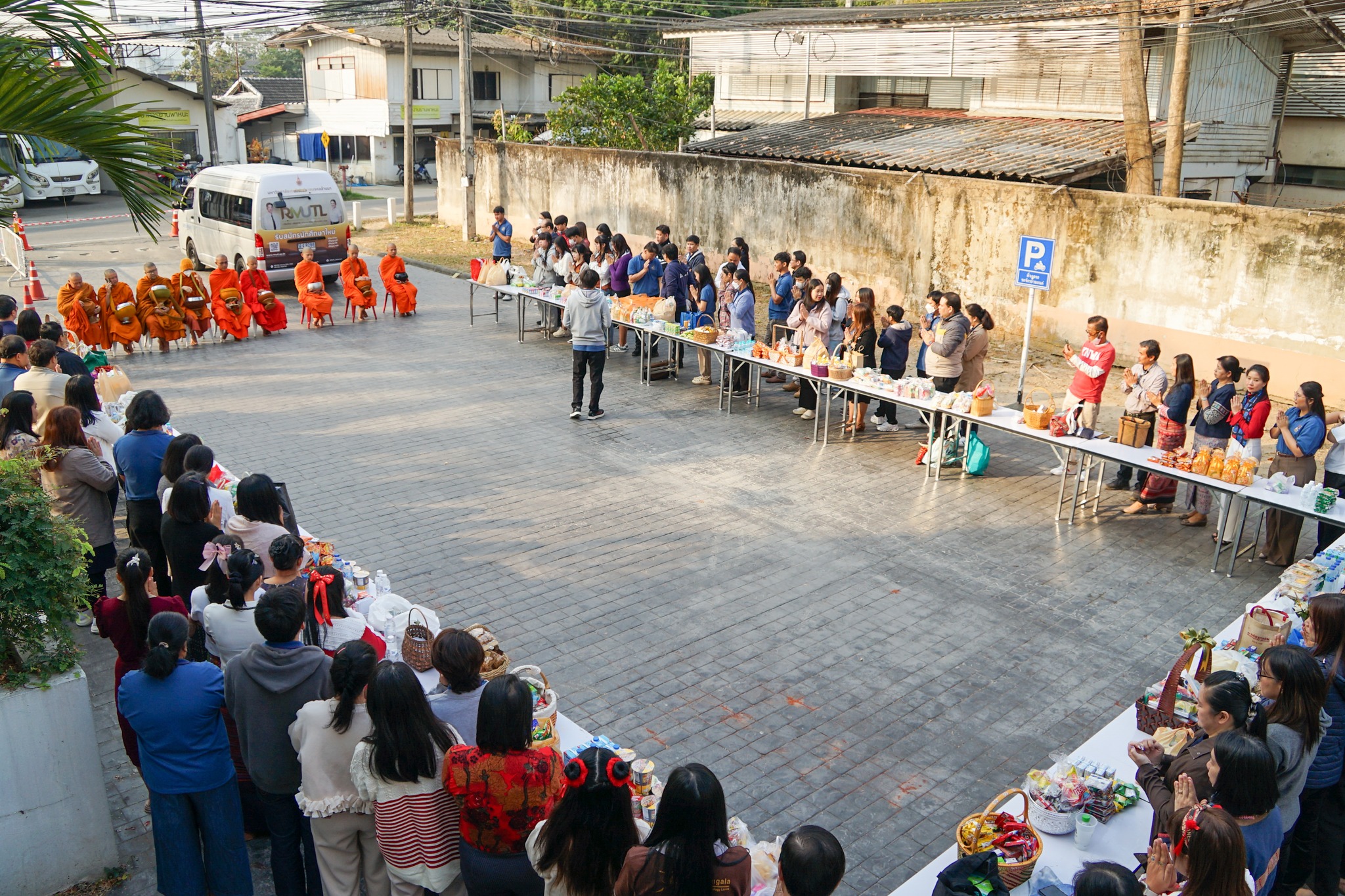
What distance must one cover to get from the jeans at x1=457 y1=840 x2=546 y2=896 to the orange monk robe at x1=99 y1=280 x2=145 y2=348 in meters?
12.8

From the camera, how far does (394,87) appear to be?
4038 cm

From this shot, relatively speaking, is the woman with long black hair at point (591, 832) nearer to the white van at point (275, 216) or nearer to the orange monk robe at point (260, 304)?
the orange monk robe at point (260, 304)

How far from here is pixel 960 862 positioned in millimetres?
3609

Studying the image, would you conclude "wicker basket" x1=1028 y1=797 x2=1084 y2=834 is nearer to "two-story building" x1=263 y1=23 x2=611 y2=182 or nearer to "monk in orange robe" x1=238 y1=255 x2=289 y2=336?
"monk in orange robe" x1=238 y1=255 x2=289 y2=336

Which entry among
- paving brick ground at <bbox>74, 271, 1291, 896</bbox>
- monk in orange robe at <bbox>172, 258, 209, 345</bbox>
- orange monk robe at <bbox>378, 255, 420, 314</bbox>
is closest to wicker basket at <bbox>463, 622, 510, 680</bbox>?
paving brick ground at <bbox>74, 271, 1291, 896</bbox>

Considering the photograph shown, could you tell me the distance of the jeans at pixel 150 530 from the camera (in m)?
7.13

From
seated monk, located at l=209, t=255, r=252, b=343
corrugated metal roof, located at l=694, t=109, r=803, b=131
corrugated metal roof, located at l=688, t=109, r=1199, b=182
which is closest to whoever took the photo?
seated monk, located at l=209, t=255, r=252, b=343

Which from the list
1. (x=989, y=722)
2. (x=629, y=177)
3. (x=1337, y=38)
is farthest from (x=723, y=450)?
(x=1337, y=38)

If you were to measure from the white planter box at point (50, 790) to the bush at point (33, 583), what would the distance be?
11cm

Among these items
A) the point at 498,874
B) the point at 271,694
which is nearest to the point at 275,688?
the point at 271,694

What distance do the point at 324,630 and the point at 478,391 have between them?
27.3ft

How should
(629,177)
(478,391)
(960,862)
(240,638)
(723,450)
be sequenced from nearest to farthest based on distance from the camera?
1. (960,862)
2. (240,638)
3. (723,450)
4. (478,391)
5. (629,177)

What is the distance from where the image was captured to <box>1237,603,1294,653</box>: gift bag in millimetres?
5543

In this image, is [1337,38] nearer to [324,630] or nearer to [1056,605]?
[1056,605]
